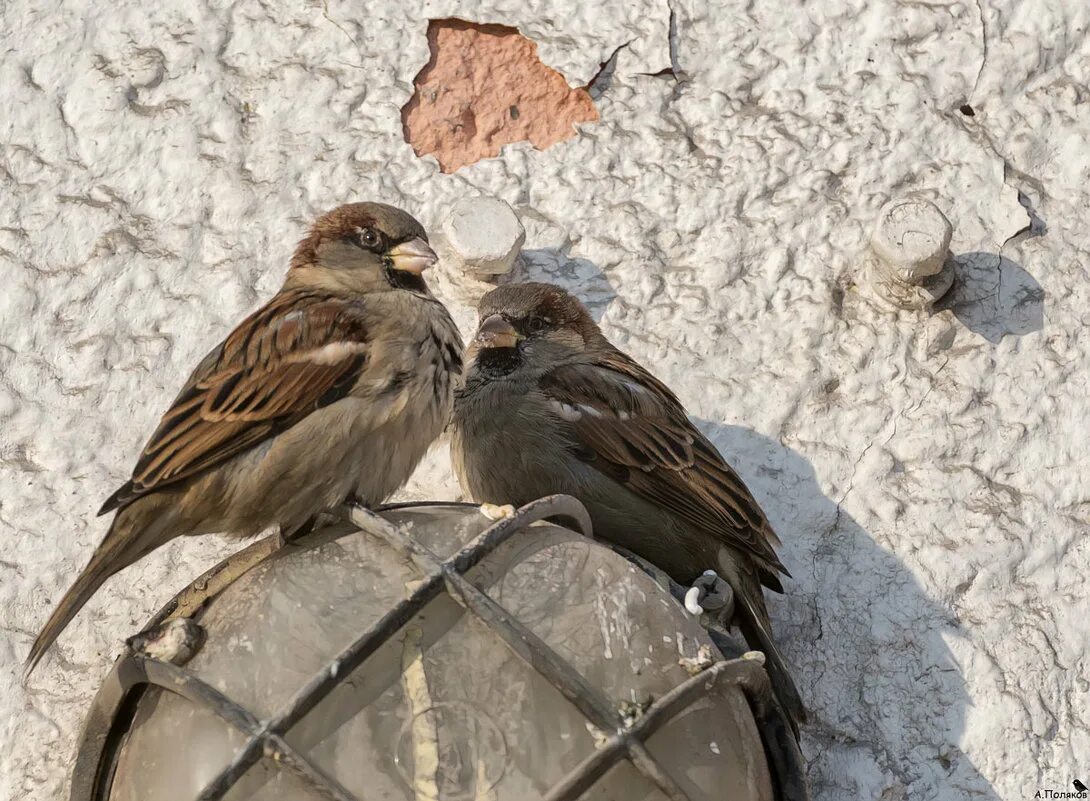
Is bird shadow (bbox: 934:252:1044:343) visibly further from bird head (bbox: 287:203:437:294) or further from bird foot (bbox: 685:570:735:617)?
bird head (bbox: 287:203:437:294)

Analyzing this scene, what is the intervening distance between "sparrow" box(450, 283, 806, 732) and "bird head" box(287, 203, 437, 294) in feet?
0.89

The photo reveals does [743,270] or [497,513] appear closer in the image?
[497,513]

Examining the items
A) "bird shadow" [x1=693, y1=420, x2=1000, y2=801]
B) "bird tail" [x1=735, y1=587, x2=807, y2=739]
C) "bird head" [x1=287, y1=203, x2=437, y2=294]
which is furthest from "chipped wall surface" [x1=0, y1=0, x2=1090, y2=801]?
"bird head" [x1=287, y1=203, x2=437, y2=294]

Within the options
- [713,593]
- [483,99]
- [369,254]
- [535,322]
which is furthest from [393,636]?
[483,99]

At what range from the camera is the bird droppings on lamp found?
11.0 ft

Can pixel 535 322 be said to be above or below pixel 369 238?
below

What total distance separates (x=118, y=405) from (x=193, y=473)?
20.0 inches

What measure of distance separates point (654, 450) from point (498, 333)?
0.40m

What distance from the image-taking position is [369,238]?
9.81 feet

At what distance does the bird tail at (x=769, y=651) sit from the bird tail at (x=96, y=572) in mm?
1094

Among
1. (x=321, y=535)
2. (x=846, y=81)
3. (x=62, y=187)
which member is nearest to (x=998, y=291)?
(x=846, y=81)

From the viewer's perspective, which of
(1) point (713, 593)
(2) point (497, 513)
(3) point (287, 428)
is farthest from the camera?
(1) point (713, 593)

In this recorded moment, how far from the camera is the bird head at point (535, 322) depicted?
318cm

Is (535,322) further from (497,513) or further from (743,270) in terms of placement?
(497,513)
